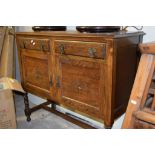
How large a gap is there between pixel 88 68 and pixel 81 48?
0.14 m

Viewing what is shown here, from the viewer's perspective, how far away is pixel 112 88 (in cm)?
116

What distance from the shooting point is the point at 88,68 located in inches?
48.9

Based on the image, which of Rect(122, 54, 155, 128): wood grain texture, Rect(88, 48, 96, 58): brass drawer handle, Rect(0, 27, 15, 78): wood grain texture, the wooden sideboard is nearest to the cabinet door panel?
the wooden sideboard

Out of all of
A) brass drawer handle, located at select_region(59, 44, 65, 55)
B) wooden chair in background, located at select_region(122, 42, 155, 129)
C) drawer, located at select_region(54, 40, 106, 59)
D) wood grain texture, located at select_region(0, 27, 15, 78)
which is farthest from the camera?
wood grain texture, located at select_region(0, 27, 15, 78)

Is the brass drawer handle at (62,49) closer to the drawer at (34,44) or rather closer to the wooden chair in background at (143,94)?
the drawer at (34,44)

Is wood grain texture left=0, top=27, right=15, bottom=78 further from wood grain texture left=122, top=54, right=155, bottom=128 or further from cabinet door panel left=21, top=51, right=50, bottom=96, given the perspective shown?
wood grain texture left=122, top=54, right=155, bottom=128

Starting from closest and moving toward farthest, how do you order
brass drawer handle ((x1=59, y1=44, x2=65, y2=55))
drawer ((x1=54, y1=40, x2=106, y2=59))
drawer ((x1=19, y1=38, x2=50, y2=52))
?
1. drawer ((x1=54, y1=40, x2=106, y2=59))
2. brass drawer handle ((x1=59, y1=44, x2=65, y2=55))
3. drawer ((x1=19, y1=38, x2=50, y2=52))

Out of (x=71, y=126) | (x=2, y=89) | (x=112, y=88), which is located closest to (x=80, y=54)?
(x=112, y=88)

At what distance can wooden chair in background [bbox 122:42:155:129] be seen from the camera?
98 cm

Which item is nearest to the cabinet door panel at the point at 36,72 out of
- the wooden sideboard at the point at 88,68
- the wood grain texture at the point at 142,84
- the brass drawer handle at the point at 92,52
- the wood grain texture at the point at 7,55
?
the wooden sideboard at the point at 88,68

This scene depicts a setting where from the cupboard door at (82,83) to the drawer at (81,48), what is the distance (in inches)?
1.4
